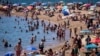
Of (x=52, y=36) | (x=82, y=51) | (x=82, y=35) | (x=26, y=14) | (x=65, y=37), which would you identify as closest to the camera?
(x=82, y=51)

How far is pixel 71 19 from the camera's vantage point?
4547 centimetres

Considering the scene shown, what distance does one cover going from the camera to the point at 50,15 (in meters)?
53.6

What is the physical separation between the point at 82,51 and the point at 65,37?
44.3 ft

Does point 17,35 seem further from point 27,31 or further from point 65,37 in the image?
point 65,37

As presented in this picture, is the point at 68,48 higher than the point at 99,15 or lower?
lower

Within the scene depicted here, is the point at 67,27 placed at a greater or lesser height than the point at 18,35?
greater

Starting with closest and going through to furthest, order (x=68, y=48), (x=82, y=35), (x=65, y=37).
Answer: (x=68, y=48) < (x=82, y=35) < (x=65, y=37)

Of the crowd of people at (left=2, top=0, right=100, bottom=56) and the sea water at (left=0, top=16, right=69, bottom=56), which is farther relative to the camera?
the sea water at (left=0, top=16, right=69, bottom=56)

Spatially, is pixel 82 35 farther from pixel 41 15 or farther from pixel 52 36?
pixel 41 15

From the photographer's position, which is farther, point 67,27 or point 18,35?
point 18,35

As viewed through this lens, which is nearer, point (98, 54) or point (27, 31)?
point (98, 54)

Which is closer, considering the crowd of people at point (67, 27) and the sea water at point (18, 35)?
the crowd of people at point (67, 27)

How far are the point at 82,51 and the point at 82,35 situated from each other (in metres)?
7.31

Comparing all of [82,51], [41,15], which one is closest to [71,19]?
[41,15]
